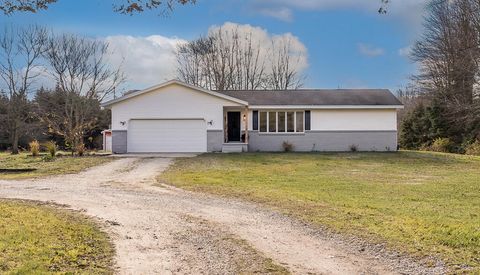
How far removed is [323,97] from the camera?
29.7 metres

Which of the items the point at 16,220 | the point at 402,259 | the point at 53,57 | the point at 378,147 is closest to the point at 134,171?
the point at 16,220

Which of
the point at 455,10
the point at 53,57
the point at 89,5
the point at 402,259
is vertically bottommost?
the point at 402,259

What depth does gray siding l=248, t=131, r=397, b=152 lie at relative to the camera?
2842 cm

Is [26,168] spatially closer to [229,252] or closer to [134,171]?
[134,171]

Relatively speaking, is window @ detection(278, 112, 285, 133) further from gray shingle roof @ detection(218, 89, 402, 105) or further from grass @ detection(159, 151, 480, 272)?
grass @ detection(159, 151, 480, 272)

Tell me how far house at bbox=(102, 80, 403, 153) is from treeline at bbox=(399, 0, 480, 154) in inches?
251

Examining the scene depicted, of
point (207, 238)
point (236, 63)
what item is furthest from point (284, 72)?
point (207, 238)

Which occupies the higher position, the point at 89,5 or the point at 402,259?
the point at 89,5

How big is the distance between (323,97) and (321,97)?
13 cm

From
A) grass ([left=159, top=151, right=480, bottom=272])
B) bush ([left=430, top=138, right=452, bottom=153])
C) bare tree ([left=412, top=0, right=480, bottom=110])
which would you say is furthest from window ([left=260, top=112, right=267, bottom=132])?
bush ([left=430, top=138, right=452, bottom=153])

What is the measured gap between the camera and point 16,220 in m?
7.66

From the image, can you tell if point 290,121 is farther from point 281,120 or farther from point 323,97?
point 323,97

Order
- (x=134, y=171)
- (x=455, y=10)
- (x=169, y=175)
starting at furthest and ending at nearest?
(x=455, y=10), (x=134, y=171), (x=169, y=175)

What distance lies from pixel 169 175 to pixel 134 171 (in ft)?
6.99
